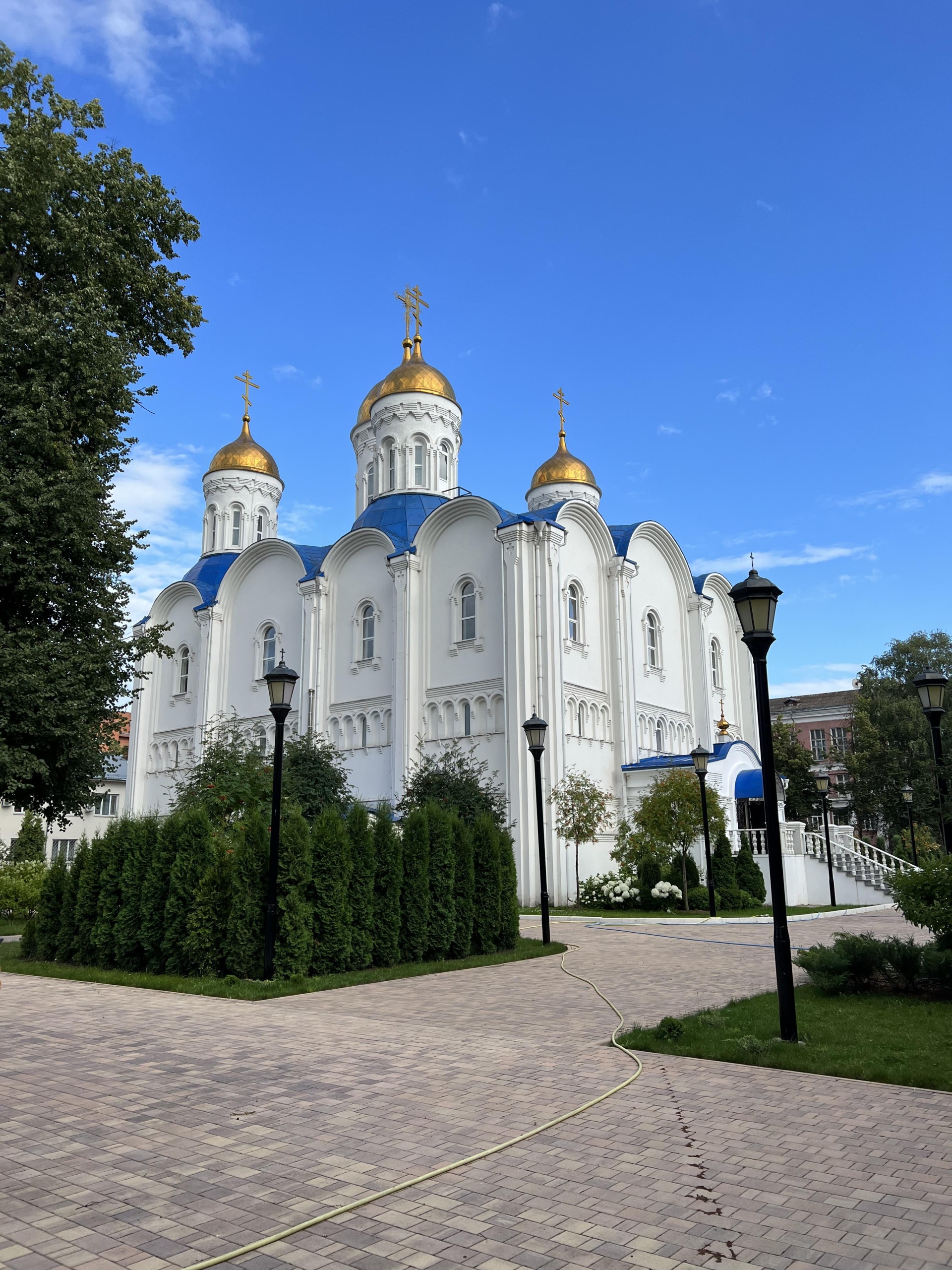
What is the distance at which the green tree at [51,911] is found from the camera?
547 inches

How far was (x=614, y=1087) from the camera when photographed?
6074 mm

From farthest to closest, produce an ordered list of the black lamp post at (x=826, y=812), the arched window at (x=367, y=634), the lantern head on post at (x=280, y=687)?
1. the arched window at (x=367, y=634)
2. the black lamp post at (x=826, y=812)
3. the lantern head on post at (x=280, y=687)

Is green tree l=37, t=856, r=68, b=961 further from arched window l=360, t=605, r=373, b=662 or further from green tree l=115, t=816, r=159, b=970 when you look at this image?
arched window l=360, t=605, r=373, b=662

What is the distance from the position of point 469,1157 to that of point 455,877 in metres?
9.39

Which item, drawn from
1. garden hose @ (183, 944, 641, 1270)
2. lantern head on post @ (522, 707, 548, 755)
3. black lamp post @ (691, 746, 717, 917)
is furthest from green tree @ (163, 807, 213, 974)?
black lamp post @ (691, 746, 717, 917)

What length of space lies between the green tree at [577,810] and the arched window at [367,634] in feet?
28.7

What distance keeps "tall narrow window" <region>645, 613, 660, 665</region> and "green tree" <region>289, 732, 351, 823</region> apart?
41.3 feet

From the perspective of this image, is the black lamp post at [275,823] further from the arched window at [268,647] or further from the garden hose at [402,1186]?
A: the arched window at [268,647]

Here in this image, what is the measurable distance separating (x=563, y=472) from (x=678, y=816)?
20150 millimetres

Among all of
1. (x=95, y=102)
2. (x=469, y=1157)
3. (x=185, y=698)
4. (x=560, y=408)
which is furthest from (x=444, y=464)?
(x=469, y=1157)

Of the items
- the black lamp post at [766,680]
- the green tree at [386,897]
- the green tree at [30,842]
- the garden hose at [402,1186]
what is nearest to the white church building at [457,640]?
the green tree at [30,842]

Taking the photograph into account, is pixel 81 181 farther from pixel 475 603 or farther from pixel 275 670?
pixel 475 603

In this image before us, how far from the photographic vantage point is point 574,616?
94.9 ft

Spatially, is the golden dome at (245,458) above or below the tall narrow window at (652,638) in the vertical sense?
above
